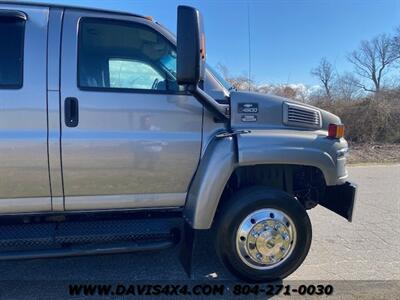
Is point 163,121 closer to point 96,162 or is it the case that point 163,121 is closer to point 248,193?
point 96,162

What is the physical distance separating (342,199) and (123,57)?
244cm

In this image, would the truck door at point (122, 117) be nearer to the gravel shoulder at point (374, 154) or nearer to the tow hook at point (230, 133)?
the tow hook at point (230, 133)

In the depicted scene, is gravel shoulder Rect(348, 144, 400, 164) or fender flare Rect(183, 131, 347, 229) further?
gravel shoulder Rect(348, 144, 400, 164)

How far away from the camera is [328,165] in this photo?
10.1 feet

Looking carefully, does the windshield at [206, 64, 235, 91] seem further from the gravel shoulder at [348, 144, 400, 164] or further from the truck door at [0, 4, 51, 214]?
the gravel shoulder at [348, 144, 400, 164]

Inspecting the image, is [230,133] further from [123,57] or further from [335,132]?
[123,57]

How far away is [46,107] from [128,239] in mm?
1230

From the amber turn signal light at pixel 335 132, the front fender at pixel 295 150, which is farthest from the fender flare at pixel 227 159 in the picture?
the amber turn signal light at pixel 335 132

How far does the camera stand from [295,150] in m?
2.96

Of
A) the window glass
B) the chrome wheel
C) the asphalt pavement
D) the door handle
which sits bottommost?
the asphalt pavement

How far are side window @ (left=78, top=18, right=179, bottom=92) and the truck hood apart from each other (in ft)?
1.80

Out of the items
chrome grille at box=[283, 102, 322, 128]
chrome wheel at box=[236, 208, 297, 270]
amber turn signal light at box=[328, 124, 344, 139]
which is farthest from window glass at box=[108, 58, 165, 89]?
amber turn signal light at box=[328, 124, 344, 139]

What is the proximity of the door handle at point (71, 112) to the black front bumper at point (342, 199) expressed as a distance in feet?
8.20

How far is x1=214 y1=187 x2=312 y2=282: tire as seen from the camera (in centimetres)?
295
